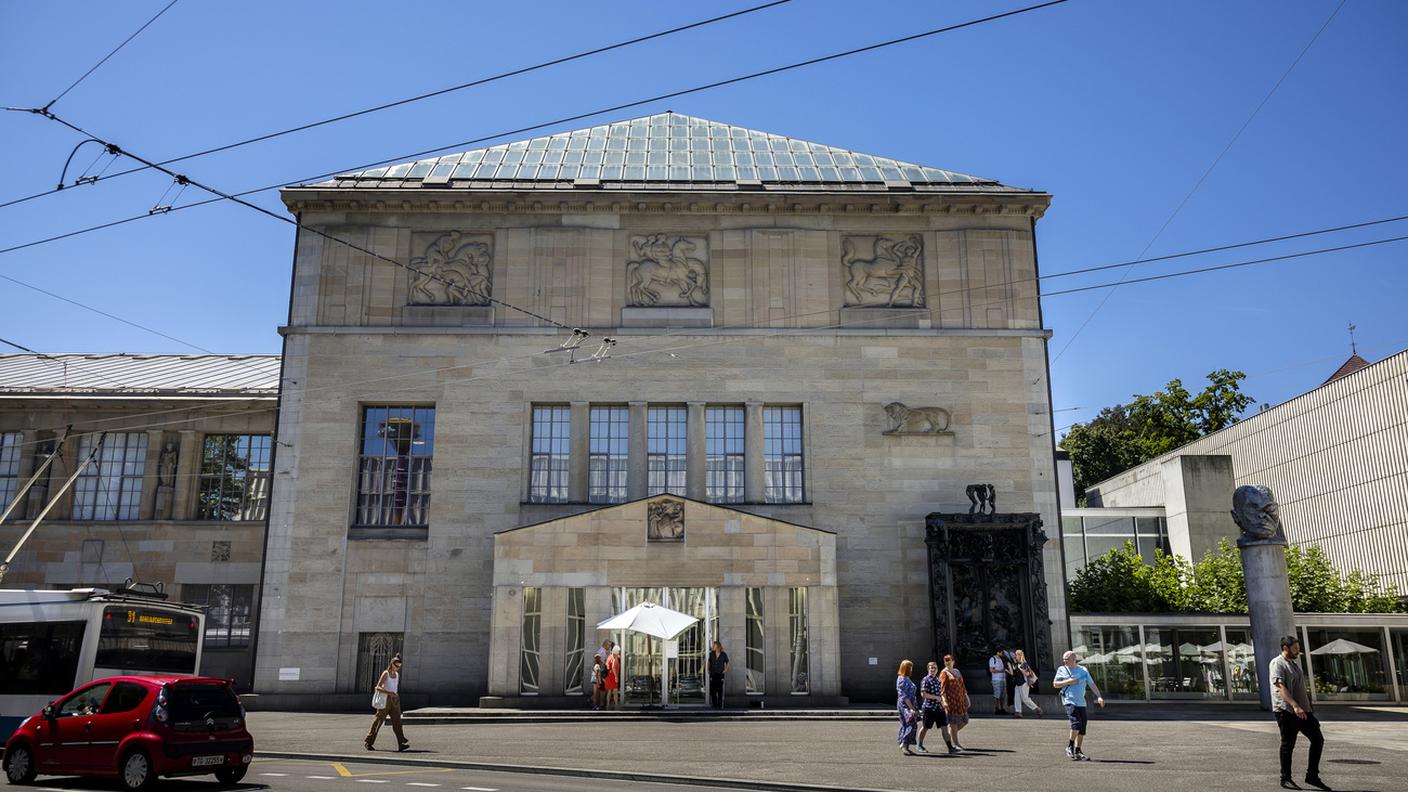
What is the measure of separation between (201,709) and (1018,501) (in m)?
24.1

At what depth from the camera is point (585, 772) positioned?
15414 millimetres

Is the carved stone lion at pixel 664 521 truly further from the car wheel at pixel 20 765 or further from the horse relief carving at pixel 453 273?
the car wheel at pixel 20 765

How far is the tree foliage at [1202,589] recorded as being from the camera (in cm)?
3694

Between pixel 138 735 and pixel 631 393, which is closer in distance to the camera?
pixel 138 735

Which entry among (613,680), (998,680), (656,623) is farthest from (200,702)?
(998,680)

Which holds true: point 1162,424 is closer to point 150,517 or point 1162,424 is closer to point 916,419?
point 916,419

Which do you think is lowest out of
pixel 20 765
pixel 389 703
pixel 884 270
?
pixel 20 765

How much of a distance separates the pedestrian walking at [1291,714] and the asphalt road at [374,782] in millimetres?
7408

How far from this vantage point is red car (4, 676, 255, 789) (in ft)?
46.8

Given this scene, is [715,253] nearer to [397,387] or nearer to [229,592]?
[397,387]

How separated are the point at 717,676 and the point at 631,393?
9.90 metres

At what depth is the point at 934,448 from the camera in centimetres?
3244

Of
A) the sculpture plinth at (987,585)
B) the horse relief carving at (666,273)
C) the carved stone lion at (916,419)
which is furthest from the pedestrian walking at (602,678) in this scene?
the horse relief carving at (666,273)

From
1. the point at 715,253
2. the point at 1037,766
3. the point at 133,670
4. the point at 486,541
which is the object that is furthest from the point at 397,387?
the point at 1037,766
